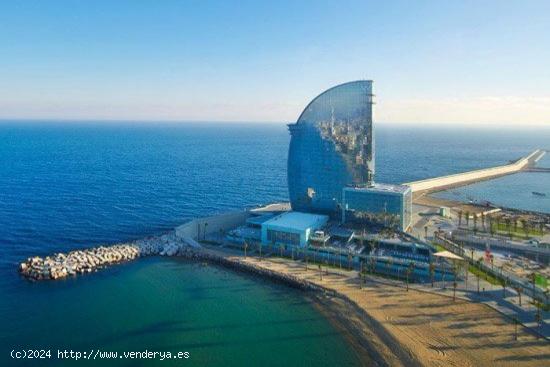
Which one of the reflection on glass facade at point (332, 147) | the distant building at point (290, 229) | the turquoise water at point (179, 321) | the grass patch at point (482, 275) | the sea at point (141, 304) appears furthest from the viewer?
the reflection on glass facade at point (332, 147)

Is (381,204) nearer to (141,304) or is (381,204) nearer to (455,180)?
(141,304)

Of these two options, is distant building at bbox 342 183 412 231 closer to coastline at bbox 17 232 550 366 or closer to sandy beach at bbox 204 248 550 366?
coastline at bbox 17 232 550 366

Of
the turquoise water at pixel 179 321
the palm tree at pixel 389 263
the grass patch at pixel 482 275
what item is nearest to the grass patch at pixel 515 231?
the grass patch at pixel 482 275

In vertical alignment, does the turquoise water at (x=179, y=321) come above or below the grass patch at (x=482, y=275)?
below

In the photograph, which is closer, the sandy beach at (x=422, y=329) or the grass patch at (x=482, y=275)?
the sandy beach at (x=422, y=329)

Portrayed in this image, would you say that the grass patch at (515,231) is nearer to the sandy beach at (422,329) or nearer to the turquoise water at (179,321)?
the sandy beach at (422,329)

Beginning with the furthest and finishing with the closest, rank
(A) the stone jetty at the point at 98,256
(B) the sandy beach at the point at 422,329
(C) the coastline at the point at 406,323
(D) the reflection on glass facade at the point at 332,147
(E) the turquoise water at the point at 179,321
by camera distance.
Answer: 1. (D) the reflection on glass facade at the point at 332,147
2. (A) the stone jetty at the point at 98,256
3. (E) the turquoise water at the point at 179,321
4. (C) the coastline at the point at 406,323
5. (B) the sandy beach at the point at 422,329

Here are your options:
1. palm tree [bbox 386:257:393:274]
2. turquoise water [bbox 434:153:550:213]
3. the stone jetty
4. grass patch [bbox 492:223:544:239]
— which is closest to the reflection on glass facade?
palm tree [bbox 386:257:393:274]
